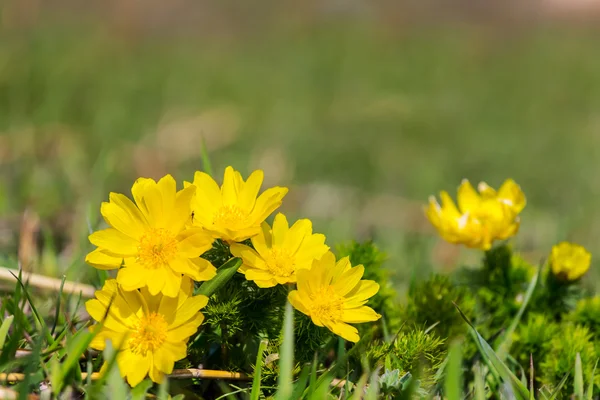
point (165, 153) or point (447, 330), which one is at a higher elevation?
point (447, 330)

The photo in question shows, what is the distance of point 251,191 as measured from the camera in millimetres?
1002

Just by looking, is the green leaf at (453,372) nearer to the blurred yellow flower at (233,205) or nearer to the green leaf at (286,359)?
the green leaf at (286,359)

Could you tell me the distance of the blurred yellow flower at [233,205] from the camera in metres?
A: 0.93

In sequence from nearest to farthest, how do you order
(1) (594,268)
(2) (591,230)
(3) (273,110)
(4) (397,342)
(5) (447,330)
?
1. (4) (397,342)
2. (5) (447,330)
3. (1) (594,268)
4. (2) (591,230)
5. (3) (273,110)

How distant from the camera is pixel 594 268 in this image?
7.58 ft

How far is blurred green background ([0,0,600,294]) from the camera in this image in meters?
2.73

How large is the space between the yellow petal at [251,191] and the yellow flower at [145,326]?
0.15 m

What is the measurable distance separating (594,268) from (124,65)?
143 inches

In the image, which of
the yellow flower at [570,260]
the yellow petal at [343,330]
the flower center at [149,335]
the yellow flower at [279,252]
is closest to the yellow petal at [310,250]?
the yellow flower at [279,252]

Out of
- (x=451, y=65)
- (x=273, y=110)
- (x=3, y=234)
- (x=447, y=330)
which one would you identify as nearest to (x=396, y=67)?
(x=451, y=65)

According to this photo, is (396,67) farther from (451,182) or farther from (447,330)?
(447,330)

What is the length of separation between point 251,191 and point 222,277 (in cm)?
14

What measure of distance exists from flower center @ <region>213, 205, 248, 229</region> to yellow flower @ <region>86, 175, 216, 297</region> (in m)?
0.04

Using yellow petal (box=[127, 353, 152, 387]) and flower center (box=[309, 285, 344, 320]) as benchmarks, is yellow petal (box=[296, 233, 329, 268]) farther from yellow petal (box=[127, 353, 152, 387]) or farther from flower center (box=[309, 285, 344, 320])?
yellow petal (box=[127, 353, 152, 387])
